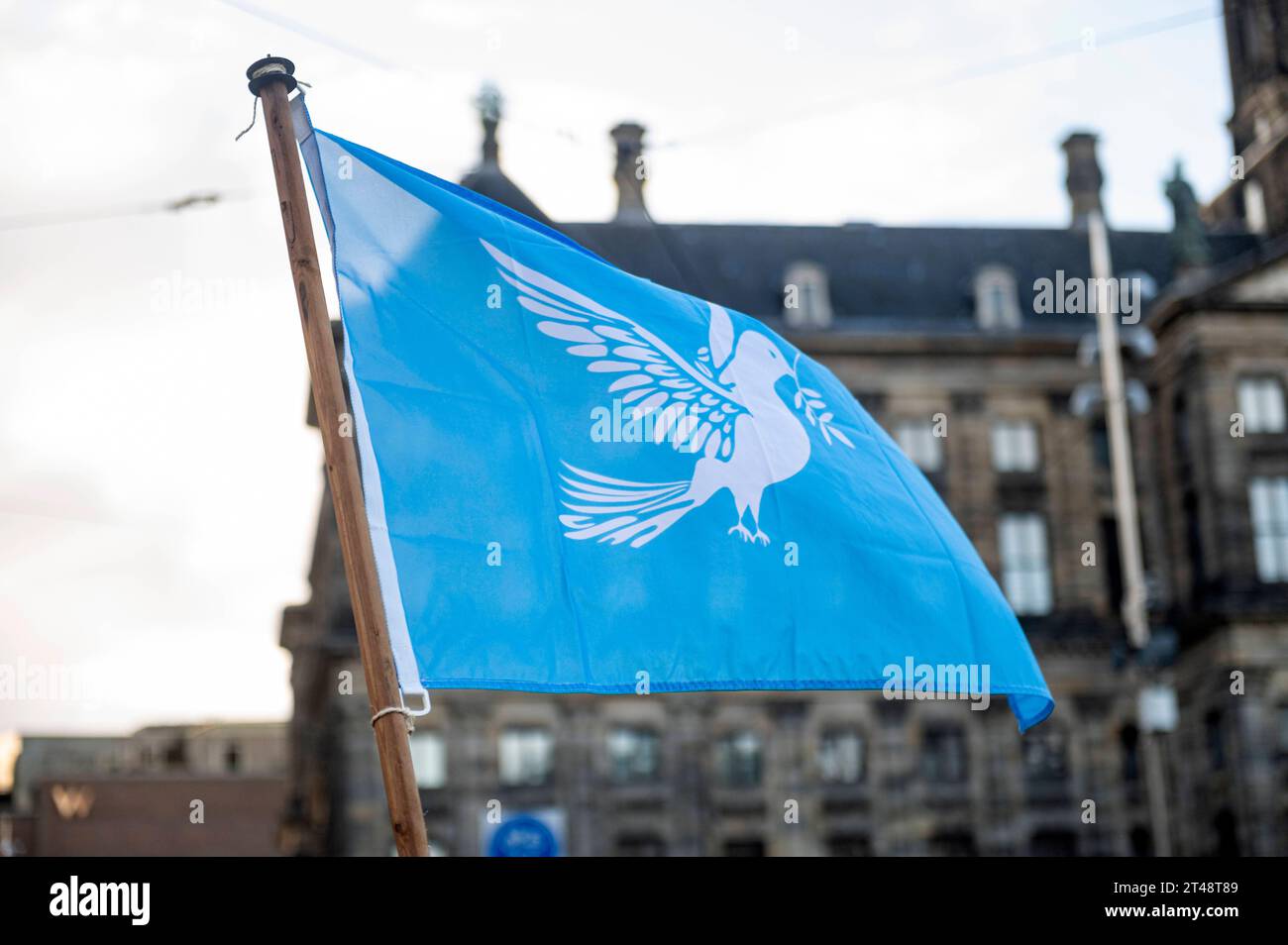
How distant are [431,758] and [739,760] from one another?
8.19m

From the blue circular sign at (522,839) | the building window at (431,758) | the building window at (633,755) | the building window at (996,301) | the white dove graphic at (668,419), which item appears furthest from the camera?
the building window at (996,301)

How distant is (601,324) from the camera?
26.3 feet

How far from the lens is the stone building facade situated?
161 ft

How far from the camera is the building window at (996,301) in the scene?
5466cm

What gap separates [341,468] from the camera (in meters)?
6.52

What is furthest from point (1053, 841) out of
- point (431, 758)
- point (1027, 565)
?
point (431, 758)

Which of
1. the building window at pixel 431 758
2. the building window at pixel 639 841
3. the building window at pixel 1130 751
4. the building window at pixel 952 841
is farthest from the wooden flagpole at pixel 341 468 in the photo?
the building window at pixel 1130 751

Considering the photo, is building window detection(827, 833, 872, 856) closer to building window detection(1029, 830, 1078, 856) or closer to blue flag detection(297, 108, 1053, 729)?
building window detection(1029, 830, 1078, 856)

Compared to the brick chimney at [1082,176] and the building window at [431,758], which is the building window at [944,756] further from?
the brick chimney at [1082,176]

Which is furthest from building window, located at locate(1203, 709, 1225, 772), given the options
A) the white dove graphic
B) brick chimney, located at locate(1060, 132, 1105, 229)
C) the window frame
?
the white dove graphic

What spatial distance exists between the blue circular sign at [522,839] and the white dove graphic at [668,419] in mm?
17636

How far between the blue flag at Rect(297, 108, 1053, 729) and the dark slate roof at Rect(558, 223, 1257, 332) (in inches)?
1756

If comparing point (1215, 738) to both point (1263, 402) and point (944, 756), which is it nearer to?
point (944, 756)
